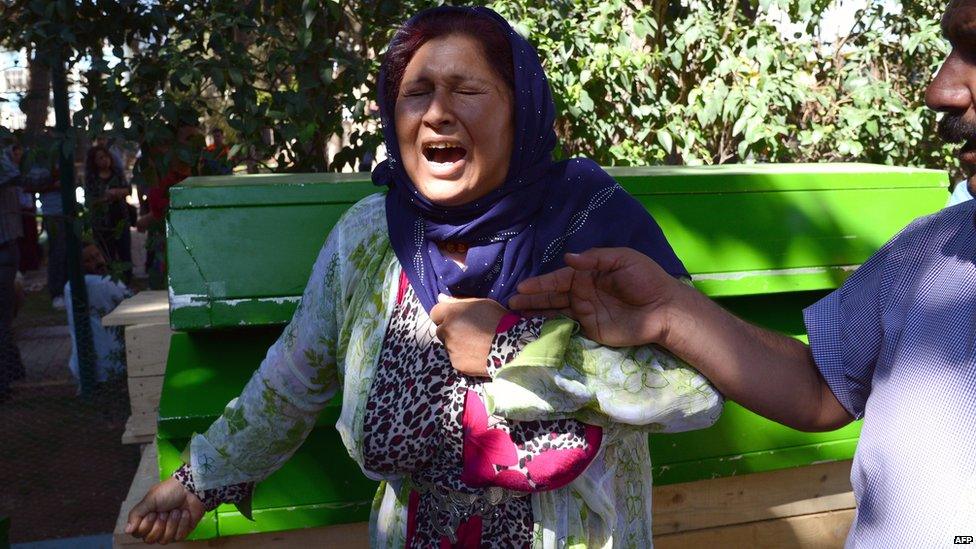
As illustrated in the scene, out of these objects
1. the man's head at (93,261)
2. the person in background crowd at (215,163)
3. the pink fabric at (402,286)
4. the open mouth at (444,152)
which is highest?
the open mouth at (444,152)

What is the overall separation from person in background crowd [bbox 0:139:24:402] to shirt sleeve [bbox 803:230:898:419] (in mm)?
5424

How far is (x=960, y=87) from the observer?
1336 mm

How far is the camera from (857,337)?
1.51 metres

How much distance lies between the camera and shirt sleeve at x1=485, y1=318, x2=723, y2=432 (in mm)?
1451

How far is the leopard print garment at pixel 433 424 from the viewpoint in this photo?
1.54 meters

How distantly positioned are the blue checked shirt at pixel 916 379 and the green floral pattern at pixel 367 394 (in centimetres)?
25

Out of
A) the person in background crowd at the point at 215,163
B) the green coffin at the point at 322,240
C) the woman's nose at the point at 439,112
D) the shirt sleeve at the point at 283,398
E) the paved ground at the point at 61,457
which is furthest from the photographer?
the paved ground at the point at 61,457

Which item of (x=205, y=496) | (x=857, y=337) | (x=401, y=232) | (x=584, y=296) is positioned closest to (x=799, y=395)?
(x=857, y=337)

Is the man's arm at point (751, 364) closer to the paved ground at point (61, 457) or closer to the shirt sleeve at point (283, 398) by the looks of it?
the shirt sleeve at point (283, 398)

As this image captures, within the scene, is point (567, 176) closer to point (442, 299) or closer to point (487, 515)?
point (442, 299)

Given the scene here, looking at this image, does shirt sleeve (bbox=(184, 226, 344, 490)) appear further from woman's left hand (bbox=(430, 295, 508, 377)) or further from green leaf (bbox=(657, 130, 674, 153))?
green leaf (bbox=(657, 130, 674, 153))

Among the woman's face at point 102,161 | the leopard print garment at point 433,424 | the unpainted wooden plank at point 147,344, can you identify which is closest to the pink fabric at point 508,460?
the leopard print garment at point 433,424

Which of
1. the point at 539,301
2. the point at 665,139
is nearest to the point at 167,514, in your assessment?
the point at 539,301

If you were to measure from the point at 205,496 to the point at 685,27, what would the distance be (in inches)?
131
